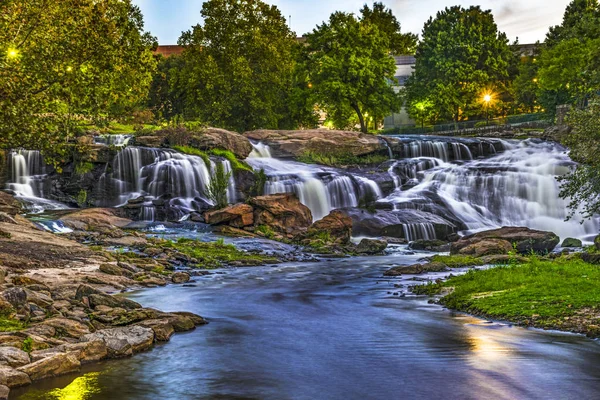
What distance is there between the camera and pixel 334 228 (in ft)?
100.0

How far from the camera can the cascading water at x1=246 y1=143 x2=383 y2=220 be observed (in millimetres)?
39094

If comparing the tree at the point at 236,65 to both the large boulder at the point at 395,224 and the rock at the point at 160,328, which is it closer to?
the large boulder at the point at 395,224

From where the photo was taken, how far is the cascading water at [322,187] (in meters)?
39.1

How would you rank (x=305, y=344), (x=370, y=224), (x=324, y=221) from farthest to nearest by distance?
1. (x=370, y=224)
2. (x=324, y=221)
3. (x=305, y=344)

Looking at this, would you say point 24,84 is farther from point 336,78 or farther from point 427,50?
point 427,50

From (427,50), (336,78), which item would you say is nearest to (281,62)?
(336,78)

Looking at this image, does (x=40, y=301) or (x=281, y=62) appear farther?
(x=281, y=62)

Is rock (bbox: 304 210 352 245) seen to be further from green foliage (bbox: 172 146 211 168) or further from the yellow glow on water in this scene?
the yellow glow on water

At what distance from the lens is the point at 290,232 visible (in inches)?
1249

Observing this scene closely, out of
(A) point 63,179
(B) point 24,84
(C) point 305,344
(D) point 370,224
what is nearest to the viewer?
(C) point 305,344

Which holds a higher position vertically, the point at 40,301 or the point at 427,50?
the point at 427,50

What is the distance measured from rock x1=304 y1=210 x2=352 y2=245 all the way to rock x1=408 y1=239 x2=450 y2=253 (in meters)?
3.18

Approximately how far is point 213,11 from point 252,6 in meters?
3.98

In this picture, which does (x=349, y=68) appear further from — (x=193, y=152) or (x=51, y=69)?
(x=51, y=69)
